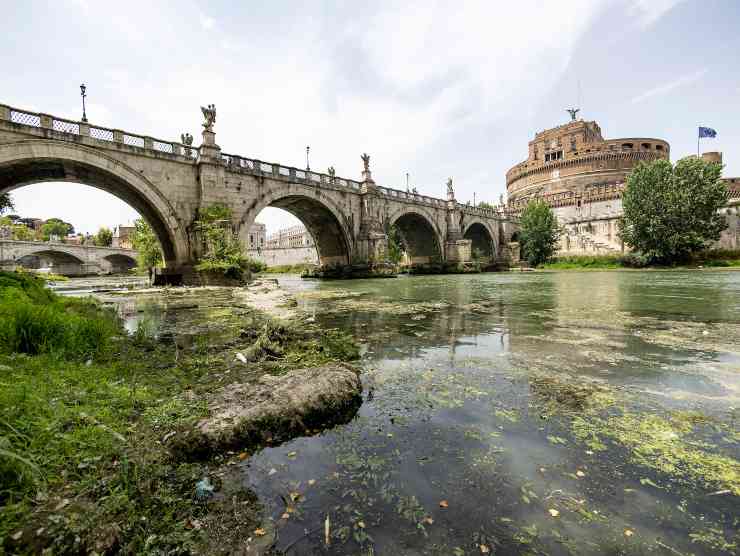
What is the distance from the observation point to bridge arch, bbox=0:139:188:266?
1479 cm

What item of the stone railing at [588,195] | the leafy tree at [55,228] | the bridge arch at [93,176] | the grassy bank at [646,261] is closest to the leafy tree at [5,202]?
the bridge arch at [93,176]

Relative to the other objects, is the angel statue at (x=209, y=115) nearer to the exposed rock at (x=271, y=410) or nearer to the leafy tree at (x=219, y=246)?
the leafy tree at (x=219, y=246)

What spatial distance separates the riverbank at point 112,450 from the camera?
59.4 inches

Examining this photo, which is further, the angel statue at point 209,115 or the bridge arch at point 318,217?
the bridge arch at point 318,217

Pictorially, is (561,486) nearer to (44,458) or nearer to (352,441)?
(352,441)

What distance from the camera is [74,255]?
177ft

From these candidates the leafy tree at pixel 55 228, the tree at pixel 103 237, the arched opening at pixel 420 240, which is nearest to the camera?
the arched opening at pixel 420 240

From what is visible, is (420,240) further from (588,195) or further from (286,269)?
(588,195)

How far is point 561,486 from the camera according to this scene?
6.60 ft

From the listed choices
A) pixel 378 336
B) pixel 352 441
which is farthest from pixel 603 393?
pixel 378 336

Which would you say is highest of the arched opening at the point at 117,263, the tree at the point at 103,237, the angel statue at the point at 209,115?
the angel statue at the point at 209,115

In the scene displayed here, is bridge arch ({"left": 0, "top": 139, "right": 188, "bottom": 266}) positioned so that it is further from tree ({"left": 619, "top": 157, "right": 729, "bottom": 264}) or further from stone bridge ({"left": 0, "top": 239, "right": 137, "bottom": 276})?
tree ({"left": 619, "top": 157, "right": 729, "bottom": 264})

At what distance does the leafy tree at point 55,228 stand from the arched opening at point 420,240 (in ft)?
317

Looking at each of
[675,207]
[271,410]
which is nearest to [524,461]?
[271,410]
